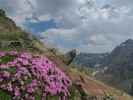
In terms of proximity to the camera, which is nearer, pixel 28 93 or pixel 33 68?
pixel 28 93

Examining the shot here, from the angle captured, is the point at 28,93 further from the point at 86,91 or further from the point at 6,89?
the point at 86,91

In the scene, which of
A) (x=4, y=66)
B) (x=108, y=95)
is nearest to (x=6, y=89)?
(x=4, y=66)

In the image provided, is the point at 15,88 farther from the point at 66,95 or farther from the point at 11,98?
the point at 66,95

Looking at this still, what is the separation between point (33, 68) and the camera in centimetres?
1792

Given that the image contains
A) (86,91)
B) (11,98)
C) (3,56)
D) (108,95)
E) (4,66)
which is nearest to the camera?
(11,98)

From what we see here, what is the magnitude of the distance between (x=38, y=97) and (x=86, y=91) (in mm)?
8330

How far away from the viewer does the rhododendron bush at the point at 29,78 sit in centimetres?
1655

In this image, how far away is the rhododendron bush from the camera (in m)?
16.5

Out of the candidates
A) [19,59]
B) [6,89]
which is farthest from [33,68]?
[6,89]

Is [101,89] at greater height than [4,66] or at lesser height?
lesser

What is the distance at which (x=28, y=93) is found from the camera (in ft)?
54.6

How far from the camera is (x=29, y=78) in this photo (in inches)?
680

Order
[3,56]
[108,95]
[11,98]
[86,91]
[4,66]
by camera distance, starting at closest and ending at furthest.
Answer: [11,98], [4,66], [3,56], [86,91], [108,95]

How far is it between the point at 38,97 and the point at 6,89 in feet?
5.69
